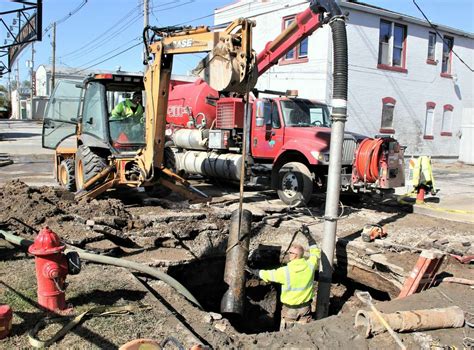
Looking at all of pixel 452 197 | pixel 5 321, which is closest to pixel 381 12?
pixel 452 197

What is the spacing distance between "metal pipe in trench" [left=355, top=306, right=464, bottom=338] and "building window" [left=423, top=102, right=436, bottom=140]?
20048 mm

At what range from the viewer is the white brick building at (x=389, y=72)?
64.9 ft

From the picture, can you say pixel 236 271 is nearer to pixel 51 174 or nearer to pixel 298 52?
pixel 51 174

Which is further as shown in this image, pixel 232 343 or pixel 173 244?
pixel 173 244

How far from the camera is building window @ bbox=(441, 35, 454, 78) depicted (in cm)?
2350

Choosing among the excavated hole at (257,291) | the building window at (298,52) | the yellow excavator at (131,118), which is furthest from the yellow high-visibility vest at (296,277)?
the building window at (298,52)

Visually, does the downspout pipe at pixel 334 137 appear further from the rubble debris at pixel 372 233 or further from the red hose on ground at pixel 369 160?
the red hose on ground at pixel 369 160

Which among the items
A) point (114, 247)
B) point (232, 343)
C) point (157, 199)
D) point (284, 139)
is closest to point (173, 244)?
point (114, 247)

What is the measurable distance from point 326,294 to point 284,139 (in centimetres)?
463

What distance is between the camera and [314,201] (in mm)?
11328

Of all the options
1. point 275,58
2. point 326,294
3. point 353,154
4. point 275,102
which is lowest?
point 326,294

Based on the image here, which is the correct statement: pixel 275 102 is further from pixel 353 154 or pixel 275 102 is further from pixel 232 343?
pixel 232 343

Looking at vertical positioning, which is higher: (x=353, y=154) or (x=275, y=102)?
(x=275, y=102)

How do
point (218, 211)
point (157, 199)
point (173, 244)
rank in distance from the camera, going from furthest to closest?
1. point (157, 199)
2. point (218, 211)
3. point (173, 244)
